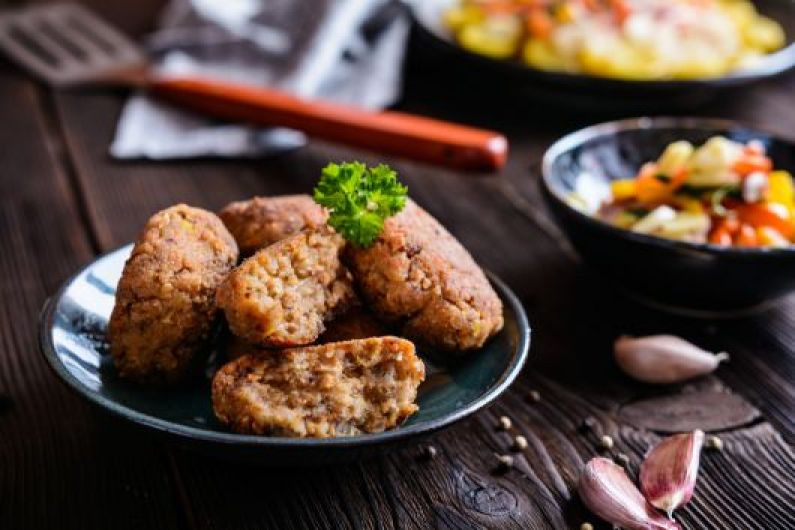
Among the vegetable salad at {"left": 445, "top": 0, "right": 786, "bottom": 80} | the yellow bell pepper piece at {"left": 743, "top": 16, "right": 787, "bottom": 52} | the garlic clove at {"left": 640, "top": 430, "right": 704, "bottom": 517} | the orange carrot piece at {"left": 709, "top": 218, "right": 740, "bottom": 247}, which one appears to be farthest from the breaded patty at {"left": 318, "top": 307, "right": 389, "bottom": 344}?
Result: the yellow bell pepper piece at {"left": 743, "top": 16, "right": 787, "bottom": 52}

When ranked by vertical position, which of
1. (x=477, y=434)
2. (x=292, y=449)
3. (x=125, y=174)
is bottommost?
(x=125, y=174)

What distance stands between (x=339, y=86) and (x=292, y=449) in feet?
6.78

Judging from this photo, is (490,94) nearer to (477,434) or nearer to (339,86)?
(339,86)

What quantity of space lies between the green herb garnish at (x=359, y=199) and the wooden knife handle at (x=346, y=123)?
2.92 ft

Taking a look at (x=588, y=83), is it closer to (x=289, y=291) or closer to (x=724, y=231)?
(x=724, y=231)

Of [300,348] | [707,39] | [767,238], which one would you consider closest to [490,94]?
[707,39]

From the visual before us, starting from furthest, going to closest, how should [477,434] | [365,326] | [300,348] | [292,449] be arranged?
[477,434], [365,326], [300,348], [292,449]

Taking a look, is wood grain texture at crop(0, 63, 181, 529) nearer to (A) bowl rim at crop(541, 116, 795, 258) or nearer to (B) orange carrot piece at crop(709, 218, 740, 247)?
(A) bowl rim at crop(541, 116, 795, 258)

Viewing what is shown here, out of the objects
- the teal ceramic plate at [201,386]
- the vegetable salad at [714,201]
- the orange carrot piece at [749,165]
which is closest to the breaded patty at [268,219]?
the teal ceramic plate at [201,386]

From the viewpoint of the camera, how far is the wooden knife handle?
2436mm

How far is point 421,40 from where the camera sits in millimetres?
3158

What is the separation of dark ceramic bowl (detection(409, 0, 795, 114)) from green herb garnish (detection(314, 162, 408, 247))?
1385mm

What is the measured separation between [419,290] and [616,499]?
436 millimetres

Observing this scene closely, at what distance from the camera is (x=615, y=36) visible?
2975 mm
